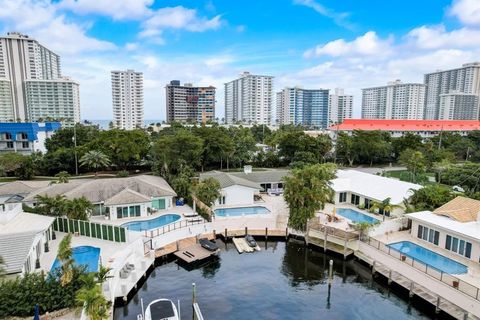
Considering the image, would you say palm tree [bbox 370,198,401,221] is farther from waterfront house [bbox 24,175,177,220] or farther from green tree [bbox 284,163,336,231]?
waterfront house [bbox 24,175,177,220]

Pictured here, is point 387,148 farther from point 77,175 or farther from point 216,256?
point 77,175

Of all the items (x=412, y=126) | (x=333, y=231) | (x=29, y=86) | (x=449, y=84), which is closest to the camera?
(x=333, y=231)

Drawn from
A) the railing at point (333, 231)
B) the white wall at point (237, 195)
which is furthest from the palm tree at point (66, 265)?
the white wall at point (237, 195)

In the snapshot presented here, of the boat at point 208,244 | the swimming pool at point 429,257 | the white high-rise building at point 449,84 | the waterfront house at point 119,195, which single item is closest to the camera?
the swimming pool at point 429,257

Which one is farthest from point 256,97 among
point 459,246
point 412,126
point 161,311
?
point 161,311

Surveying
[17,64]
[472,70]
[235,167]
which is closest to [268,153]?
[235,167]

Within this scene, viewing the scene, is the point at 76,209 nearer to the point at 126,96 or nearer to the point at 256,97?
the point at 126,96

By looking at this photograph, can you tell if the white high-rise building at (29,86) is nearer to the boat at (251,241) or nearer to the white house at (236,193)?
the white house at (236,193)
